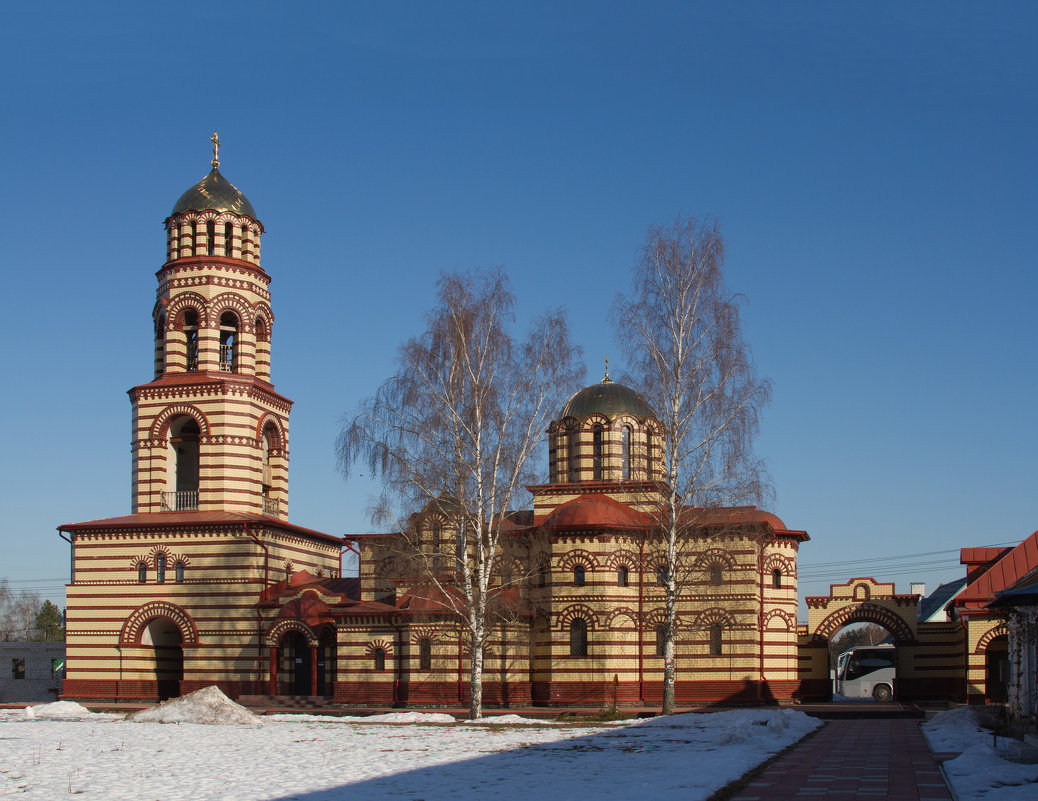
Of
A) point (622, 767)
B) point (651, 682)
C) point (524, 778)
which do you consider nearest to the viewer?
point (524, 778)

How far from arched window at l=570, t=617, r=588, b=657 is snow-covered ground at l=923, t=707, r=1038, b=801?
1197cm

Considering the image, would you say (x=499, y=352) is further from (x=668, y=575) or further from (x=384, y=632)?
(x=384, y=632)

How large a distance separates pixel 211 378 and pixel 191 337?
239 centimetres

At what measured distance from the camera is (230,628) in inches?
1468

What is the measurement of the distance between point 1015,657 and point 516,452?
12357 mm

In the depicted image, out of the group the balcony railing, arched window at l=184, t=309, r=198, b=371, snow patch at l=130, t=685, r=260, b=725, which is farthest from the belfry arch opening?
snow patch at l=130, t=685, r=260, b=725

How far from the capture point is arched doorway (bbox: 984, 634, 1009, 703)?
113ft

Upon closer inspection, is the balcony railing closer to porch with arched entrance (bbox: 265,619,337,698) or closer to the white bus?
porch with arched entrance (bbox: 265,619,337,698)

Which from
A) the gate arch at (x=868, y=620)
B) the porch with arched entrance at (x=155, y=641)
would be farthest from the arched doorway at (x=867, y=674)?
the porch with arched entrance at (x=155, y=641)

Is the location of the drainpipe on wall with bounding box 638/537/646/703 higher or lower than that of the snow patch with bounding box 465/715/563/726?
higher

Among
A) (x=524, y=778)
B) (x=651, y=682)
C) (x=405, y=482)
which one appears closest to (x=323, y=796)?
(x=524, y=778)

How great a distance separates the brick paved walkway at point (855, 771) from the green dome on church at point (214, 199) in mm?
26217

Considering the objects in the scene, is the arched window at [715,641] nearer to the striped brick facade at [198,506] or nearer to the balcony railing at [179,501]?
the striped brick facade at [198,506]

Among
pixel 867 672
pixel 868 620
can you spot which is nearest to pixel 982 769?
pixel 868 620
